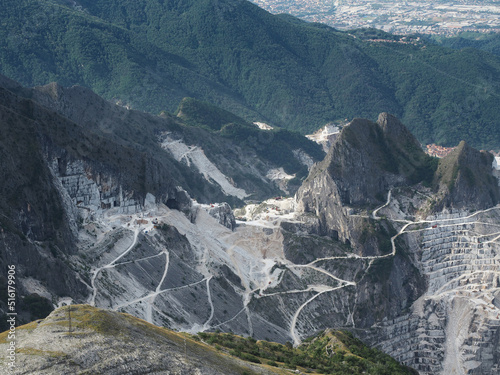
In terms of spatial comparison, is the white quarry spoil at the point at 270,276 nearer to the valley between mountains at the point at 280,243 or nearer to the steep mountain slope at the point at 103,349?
the valley between mountains at the point at 280,243

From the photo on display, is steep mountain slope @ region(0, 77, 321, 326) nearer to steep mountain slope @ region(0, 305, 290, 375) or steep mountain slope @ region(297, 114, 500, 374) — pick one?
steep mountain slope @ region(0, 305, 290, 375)

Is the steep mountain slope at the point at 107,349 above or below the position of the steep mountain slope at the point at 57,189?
below

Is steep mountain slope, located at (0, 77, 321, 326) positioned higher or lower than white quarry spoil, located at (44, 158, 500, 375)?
higher

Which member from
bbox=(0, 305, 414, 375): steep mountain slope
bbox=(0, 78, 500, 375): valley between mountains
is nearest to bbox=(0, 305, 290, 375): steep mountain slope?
bbox=(0, 305, 414, 375): steep mountain slope

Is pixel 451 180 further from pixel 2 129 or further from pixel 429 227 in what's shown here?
pixel 2 129

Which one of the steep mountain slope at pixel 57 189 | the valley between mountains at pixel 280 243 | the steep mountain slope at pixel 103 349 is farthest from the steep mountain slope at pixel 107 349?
the valley between mountains at pixel 280 243

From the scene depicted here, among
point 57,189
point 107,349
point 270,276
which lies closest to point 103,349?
point 107,349

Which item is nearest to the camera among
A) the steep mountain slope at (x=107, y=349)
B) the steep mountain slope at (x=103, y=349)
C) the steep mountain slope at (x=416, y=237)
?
the steep mountain slope at (x=103, y=349)

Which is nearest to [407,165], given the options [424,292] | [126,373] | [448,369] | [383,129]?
[383,129]

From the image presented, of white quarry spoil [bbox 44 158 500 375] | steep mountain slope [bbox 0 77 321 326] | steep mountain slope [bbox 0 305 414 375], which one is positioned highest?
steep mountain slope [bbox 0 77 321 326]
